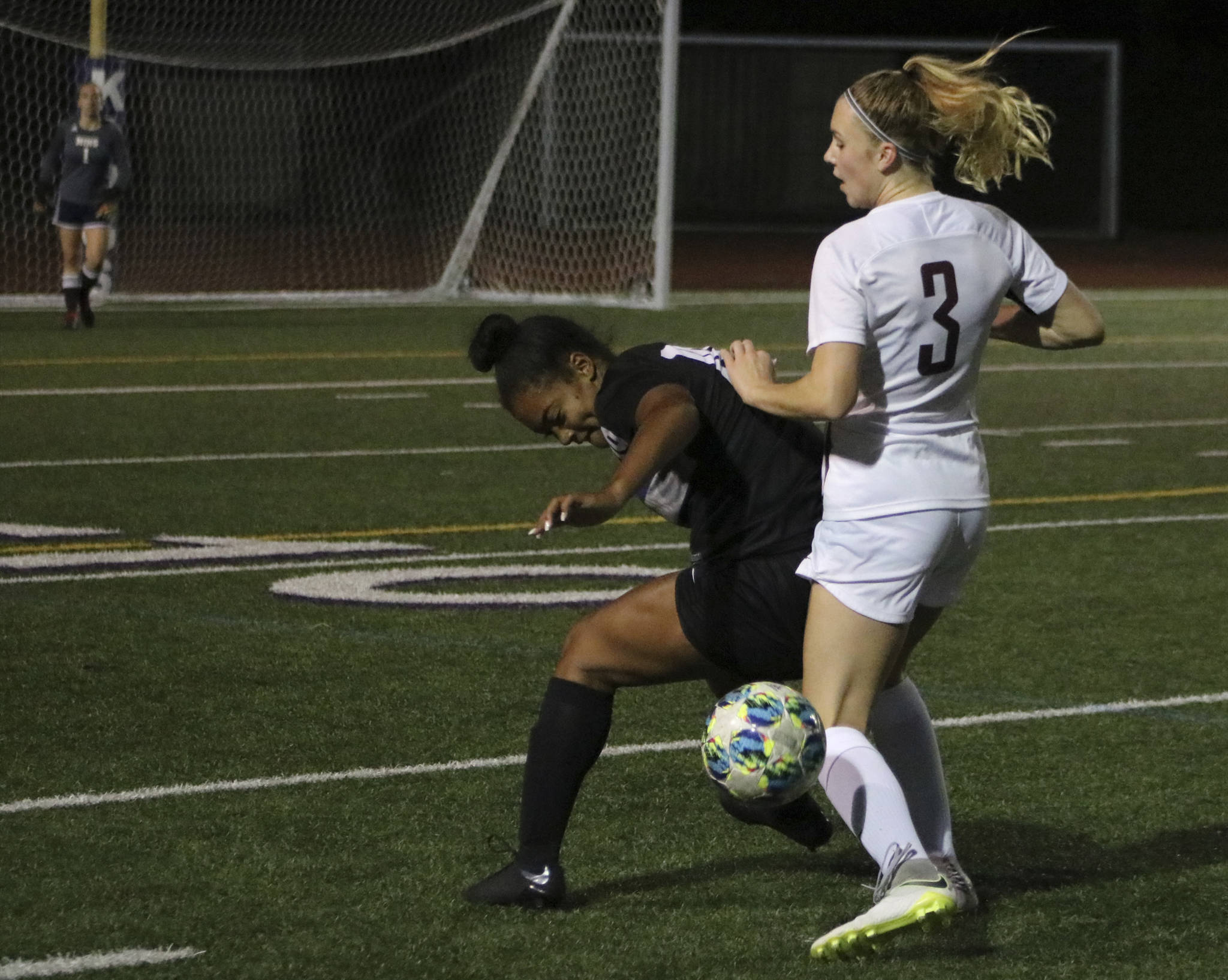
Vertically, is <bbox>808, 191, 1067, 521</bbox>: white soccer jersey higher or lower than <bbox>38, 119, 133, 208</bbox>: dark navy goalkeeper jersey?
lower

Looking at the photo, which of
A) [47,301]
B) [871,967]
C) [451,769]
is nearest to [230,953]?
[871,967]

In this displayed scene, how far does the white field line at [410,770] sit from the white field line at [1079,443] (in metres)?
6.37

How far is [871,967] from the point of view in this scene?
13.7ft

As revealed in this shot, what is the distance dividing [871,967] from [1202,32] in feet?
129

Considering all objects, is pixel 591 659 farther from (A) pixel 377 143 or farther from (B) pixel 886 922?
(A) pixel 377 143

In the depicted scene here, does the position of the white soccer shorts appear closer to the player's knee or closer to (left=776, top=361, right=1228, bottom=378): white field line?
the player's knee

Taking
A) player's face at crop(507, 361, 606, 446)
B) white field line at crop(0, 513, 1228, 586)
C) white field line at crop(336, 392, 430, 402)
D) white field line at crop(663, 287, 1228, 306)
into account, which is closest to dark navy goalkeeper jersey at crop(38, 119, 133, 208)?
white field line at crop(336, 392, 430, 402)

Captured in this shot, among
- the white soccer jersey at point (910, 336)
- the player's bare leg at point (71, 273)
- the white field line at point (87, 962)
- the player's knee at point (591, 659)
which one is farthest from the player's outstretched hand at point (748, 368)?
the player's bare leg at point (71, 273)

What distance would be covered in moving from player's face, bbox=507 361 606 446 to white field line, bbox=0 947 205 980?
115cm

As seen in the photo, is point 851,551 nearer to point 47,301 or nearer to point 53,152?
point 53,152

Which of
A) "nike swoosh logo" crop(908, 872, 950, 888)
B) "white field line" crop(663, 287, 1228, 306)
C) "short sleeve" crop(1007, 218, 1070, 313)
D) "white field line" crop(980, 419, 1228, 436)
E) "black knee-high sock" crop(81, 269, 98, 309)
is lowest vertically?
"white field line" crop(980, 419, 1228, 436)

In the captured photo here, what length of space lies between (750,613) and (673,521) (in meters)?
0.30

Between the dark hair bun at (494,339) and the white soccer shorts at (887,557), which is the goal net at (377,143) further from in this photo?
the white soccer shorts at (887,557)

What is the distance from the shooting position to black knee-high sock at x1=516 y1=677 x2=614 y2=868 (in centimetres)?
445
